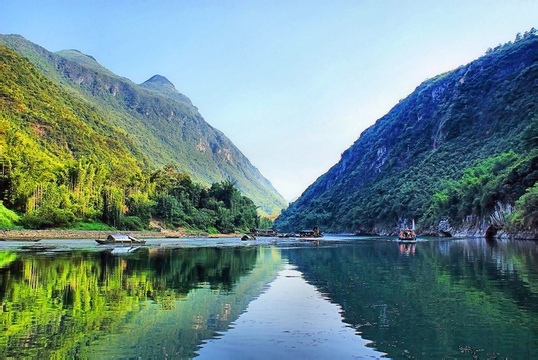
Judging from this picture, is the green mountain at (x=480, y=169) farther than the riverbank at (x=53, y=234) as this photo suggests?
Yes

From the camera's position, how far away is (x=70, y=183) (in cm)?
10406

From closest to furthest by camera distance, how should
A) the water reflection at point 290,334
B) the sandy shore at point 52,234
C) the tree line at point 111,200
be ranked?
the water reflection at point 290,334, the sandy shore at point 52,234, the tree line at point 111,200

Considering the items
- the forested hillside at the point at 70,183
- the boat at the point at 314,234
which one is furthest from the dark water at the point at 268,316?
the boat at the point at 314,234

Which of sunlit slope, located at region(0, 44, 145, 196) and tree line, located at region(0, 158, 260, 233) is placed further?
sunlit slope, located at region(0, 44, 145, 196)

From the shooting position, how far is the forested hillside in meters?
91.1

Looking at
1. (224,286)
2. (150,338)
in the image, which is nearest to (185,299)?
(224,286)

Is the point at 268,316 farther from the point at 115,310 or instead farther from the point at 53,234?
the point at 53,234

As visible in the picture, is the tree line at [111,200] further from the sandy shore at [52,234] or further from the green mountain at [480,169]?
the green mountain at [480,169]

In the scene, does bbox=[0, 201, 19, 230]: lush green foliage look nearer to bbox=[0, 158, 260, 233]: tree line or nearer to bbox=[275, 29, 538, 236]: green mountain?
bbox=[0, 158, 260, 233]: tree line

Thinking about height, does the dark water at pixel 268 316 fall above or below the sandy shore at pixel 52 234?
below

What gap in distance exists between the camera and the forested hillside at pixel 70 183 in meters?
91.1

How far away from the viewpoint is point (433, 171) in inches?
6929

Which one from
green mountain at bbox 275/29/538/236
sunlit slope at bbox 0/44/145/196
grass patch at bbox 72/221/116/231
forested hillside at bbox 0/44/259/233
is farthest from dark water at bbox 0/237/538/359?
sunlit slope at bbox 0/44/145/196

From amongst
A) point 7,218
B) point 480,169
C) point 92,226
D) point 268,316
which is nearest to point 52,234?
point 7,218
